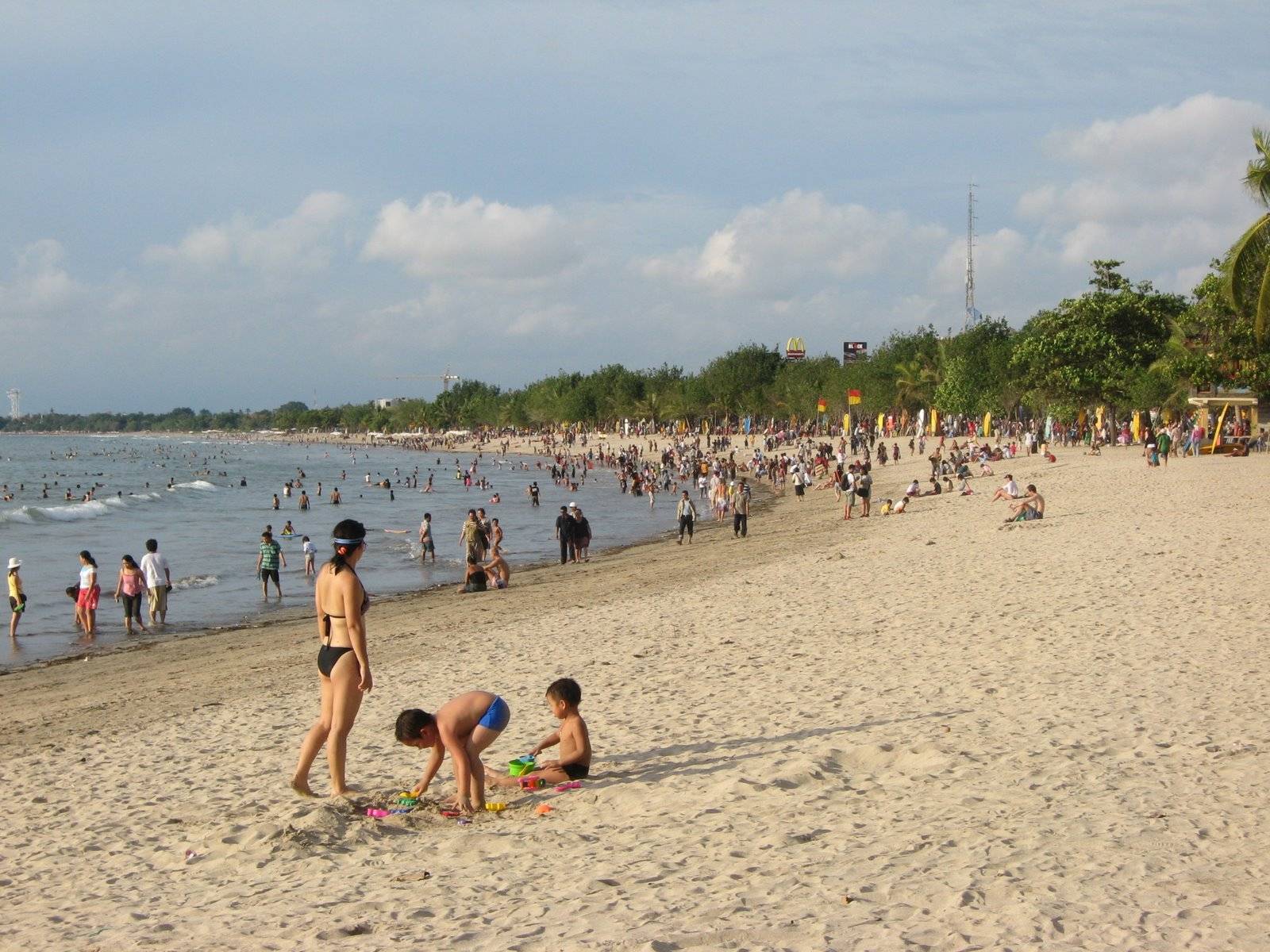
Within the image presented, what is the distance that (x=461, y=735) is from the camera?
6.27 m

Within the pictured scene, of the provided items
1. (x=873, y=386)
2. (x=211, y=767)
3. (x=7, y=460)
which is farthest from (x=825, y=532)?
(x=7, y=460)

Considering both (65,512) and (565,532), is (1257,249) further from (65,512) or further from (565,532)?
(65,512)

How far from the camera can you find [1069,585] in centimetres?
1307

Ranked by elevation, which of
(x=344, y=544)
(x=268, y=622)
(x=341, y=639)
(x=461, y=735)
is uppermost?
(x=344, y=544)

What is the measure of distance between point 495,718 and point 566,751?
0.49 meters

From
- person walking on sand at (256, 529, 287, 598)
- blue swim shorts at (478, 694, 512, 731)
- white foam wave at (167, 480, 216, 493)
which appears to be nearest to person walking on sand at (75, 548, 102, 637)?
person walking on sand at (256, 529, 287, 598)

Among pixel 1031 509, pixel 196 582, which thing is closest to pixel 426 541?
pixel 196 582

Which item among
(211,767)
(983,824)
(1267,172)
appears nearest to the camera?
(983,824)

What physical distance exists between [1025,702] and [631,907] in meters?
4.20

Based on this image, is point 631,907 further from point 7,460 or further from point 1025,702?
point 7,460

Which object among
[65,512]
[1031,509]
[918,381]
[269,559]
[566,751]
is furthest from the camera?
[918,381]

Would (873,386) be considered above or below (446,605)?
above

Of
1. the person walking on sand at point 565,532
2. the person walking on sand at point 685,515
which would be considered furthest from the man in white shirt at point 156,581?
the person walking on sand at point 685,515

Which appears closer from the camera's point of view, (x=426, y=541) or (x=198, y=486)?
(x=426, y=541)
